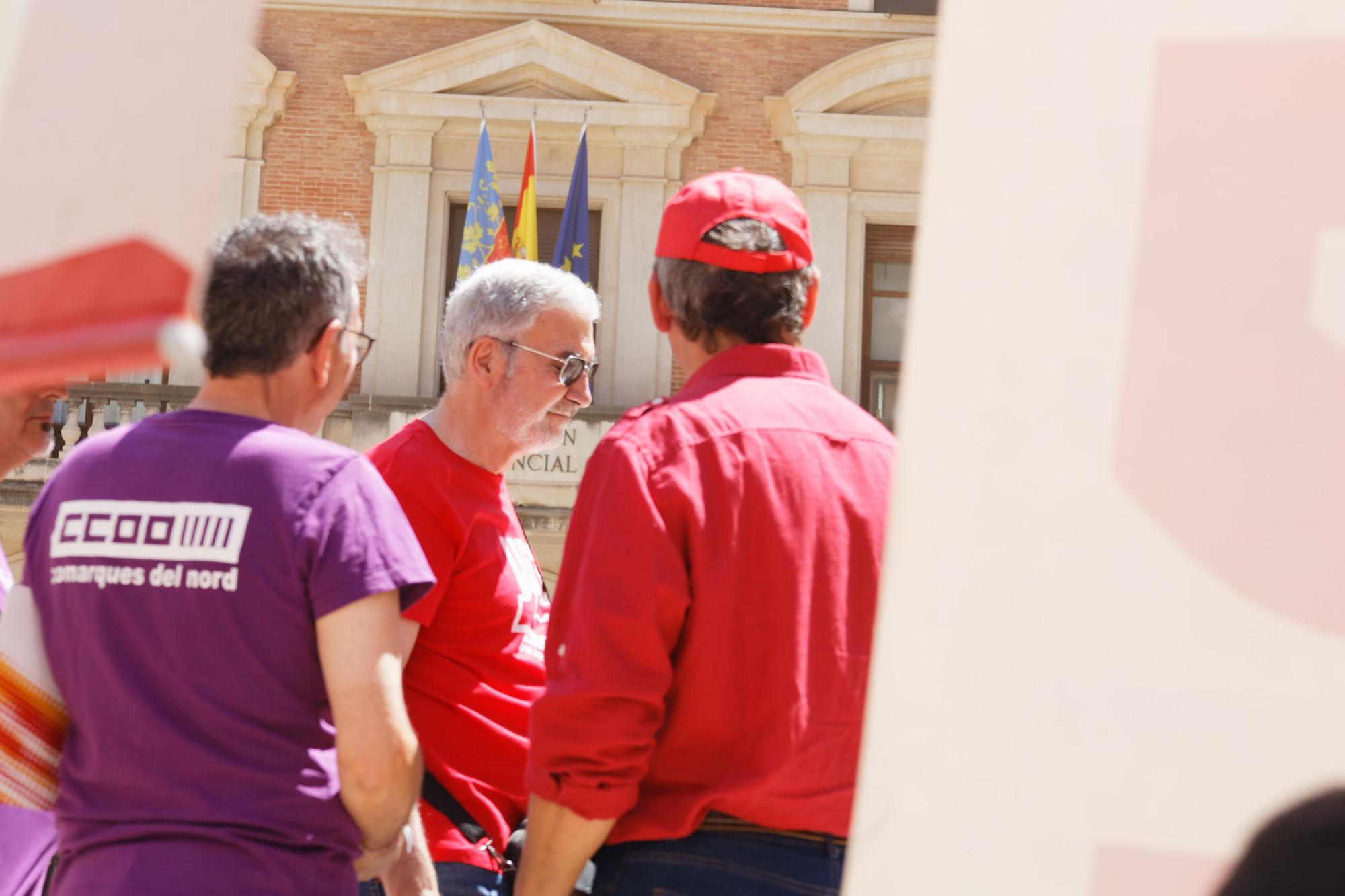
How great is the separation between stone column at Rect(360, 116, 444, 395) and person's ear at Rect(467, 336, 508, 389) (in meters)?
10.6

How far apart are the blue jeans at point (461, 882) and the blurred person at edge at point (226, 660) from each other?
0.46 meters

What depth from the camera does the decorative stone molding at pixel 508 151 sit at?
43.7 ft

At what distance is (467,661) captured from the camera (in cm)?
233

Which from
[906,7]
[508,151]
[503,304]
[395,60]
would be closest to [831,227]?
[906,7]

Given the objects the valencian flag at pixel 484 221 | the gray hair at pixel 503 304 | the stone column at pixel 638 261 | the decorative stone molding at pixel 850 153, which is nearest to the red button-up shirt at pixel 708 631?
the gray hair at pixel 503 304

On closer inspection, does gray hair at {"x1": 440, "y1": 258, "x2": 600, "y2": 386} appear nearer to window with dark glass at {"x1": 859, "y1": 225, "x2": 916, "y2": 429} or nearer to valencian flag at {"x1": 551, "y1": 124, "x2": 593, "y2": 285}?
valencian flag at {"x1": 551, "y1": 124, "x2": 593, "y2": 285}

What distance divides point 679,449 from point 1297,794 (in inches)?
35.3

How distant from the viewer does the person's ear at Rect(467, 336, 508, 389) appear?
106 inches

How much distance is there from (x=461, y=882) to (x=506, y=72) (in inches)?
474

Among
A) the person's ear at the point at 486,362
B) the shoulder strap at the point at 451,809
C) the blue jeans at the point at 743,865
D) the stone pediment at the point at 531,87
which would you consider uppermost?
the stone pediment at the point at 531,87

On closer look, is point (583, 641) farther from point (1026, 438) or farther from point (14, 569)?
point (14, 569)

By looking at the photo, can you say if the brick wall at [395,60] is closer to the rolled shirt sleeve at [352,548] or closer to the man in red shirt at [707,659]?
the man in red shirt at [707,659]

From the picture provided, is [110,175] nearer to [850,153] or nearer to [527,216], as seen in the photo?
[527,216]

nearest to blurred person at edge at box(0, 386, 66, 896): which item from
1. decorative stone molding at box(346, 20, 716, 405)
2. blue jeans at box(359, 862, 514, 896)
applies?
blue jeans at box(359, 862, 514, 896)
